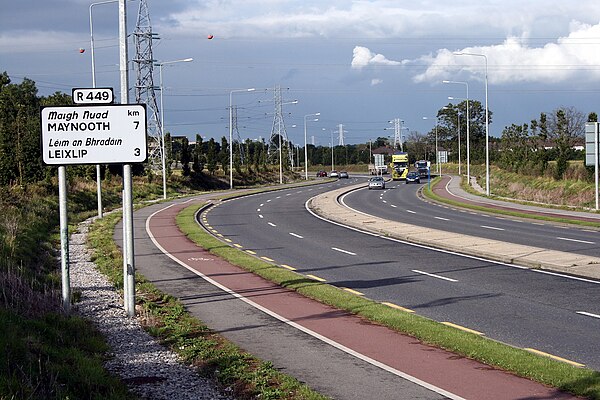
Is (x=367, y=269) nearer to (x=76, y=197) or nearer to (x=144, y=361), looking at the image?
(x=144, y=361)

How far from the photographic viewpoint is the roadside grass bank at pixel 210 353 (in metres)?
9.01

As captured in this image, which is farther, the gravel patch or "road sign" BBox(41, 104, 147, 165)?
"road sign" BBox(41, 104, 147, 165)

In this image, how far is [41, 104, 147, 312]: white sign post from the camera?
→ 1263 cm

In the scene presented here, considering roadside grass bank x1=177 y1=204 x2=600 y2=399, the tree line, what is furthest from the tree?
roadside grass bank x1=177 y1=204 x2=600 y2=399

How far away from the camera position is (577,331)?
41.7ft

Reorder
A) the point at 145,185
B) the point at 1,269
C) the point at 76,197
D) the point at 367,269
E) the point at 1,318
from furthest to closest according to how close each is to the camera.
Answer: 1. the point at 145,185
2. the point at 76,197
3. the point at 367,269
4. the point at 1,269
5. the point at 1,318

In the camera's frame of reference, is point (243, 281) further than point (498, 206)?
No

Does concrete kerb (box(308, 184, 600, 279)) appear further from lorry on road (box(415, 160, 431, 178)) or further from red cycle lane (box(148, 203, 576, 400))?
lorry on road (box(415, 160, 431, 178))

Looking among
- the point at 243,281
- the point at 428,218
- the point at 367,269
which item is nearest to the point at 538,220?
the point at 428,218

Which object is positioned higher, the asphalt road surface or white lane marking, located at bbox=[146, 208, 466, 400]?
white lane marking, located at bbox=[146, 208, 466, 400]

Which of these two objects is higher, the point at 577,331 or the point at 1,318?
the point at 1,318

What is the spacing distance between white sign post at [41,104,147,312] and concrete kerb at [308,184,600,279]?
11624mm

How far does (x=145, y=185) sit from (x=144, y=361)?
59.2 meters

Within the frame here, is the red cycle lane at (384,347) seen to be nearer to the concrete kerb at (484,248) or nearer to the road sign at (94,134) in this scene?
the road sign at (94,134)
